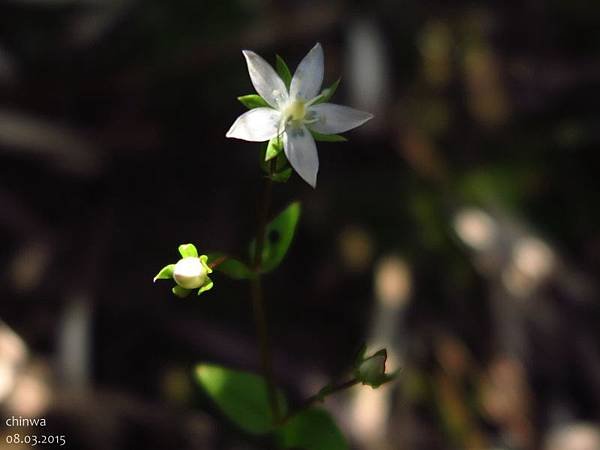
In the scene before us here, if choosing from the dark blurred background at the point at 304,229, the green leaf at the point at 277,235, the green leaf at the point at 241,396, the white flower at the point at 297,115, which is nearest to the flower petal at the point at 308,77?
the white flower at the point at 297,115

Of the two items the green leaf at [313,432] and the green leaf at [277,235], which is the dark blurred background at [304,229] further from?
the green leaf at [277,235]

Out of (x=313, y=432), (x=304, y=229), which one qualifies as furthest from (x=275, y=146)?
(x=304, y=229)

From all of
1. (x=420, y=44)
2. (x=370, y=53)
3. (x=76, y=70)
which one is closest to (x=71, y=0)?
(x=76, y=70)

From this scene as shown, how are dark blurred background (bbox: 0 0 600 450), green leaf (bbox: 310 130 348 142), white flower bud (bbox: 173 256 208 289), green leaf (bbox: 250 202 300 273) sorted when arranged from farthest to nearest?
dark blurred background (bbox: 0 0 600 450) < green leaf (bbox: 250 202 300 273) < green leaf (bbox: 310 130 348 142) < white flower bud (bbox: 173 256 208 289)

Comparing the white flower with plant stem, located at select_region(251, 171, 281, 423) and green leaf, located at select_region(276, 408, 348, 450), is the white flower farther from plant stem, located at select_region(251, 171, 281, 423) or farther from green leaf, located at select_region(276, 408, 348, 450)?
green leaf, located at select_region(276, 408, 348, 450)

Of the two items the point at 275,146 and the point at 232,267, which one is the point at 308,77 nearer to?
the point at 275,146

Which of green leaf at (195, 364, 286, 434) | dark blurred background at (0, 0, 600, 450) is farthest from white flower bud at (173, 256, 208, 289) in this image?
dark blurred background at (0, 0, 600, 450)
